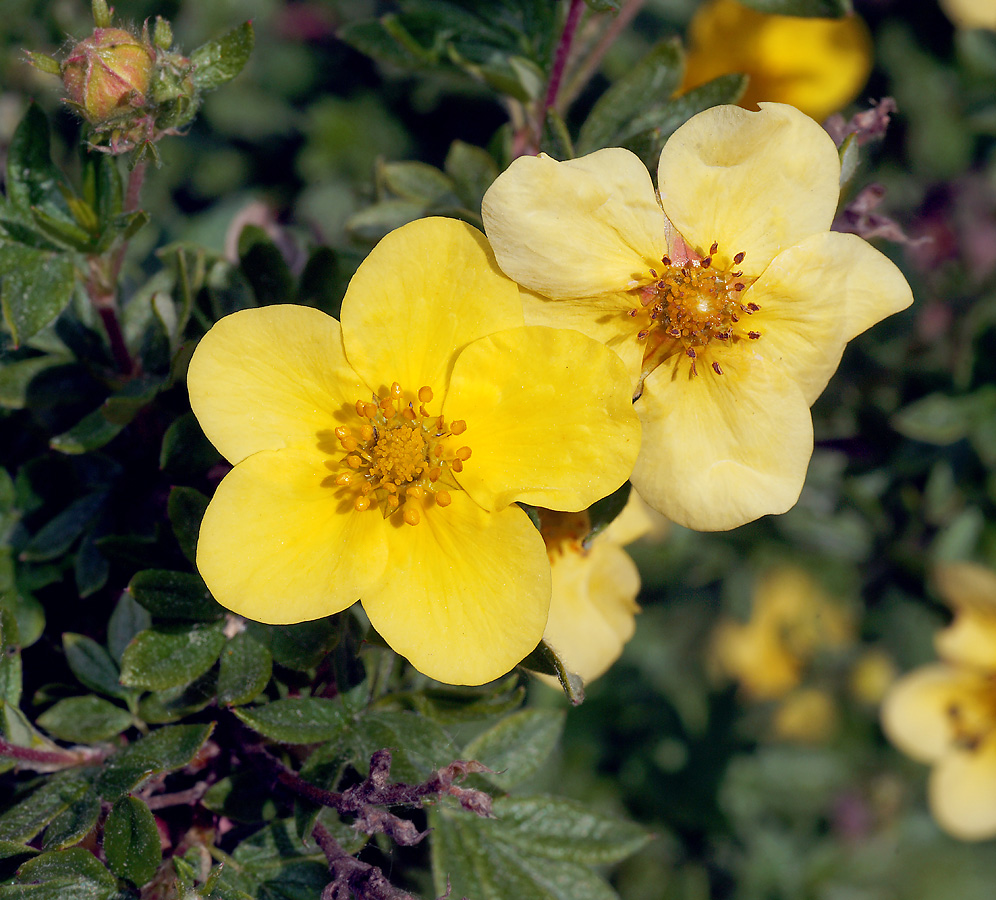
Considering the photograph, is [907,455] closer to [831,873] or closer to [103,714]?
[831,873]

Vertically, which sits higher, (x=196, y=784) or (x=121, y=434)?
(x=121, y=434)

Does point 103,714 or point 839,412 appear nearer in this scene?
point 103,714

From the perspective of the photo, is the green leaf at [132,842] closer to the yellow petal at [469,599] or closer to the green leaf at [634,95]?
the yellow petal at [469,599]

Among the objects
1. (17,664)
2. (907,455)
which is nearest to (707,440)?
(17,664)

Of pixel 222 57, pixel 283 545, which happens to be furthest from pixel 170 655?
pixel 222 57

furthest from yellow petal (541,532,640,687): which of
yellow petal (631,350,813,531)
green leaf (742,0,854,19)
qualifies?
green leaf (742,0,854,19)

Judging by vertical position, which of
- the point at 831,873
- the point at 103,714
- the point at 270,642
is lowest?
the point at 831,873

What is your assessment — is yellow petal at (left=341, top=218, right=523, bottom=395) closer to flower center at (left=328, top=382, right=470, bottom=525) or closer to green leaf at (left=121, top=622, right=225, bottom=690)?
flower center at (left=328, top=382, right=470, bottom=525)
